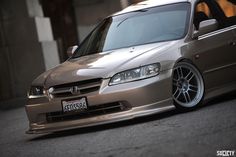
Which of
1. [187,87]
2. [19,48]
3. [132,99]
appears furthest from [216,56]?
[19,48]

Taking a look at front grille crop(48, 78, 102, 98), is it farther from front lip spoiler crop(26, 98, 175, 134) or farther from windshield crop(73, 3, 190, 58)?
windshield crop(73, 3, 190, 58)

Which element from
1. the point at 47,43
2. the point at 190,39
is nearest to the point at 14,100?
the point at 47,43

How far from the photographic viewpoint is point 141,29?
34.1 ft

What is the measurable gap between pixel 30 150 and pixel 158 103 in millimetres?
1715

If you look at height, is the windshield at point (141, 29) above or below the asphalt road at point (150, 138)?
above

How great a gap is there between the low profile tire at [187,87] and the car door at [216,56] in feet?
0.48

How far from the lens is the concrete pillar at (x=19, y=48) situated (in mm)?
17703

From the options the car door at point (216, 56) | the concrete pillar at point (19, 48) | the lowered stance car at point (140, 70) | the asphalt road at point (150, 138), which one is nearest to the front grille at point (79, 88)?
the lowered stance car at point (140, 70)

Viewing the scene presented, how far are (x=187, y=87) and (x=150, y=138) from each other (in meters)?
1.97

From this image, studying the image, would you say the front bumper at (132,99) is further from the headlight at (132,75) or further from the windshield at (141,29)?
the windshield at (141,29)

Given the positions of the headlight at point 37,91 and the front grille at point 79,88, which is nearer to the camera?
the front grille at point 79,88

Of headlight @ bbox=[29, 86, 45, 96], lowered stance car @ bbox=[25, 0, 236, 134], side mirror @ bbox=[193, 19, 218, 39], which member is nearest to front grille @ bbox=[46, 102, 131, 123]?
lowered stance car @ bbox=[25, 0, 236, 134]

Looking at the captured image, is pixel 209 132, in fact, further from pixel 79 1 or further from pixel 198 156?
pixel 79 1

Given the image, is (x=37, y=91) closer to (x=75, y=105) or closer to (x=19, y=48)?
(x=75, y=105)
